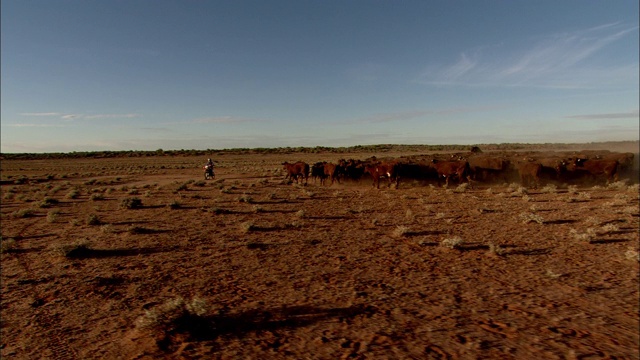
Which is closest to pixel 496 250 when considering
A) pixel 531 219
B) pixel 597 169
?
pixel 531 219

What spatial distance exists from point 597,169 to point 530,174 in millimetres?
4162

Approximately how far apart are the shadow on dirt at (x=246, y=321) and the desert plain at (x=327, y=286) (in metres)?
0.03

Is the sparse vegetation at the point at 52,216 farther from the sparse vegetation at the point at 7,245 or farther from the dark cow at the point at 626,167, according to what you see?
the dark cow at the point at 626,167

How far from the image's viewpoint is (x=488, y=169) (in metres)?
21.6

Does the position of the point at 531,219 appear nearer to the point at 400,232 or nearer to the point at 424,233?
the point at 424,233

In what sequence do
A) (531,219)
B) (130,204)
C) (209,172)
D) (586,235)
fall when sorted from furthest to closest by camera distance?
1. (209,172)
2. (130,204)
3. (531,219)
4. (586,235)

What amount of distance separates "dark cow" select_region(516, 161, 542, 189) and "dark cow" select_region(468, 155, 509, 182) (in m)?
1.29

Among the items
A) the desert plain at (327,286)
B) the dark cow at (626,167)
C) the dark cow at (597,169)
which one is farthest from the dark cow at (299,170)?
the dark cow at (626,167)

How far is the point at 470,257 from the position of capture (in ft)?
26.5

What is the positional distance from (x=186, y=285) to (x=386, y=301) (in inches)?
147

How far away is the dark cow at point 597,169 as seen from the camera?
19969 mm

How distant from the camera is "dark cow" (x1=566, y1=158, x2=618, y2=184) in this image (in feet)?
65.5

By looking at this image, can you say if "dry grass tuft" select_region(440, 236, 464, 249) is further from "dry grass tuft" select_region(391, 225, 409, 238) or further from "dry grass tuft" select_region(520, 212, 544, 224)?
"dry grass tuft" select_region(520, 212, 544, 224)

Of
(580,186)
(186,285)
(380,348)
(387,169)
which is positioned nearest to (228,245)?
(186,285)
